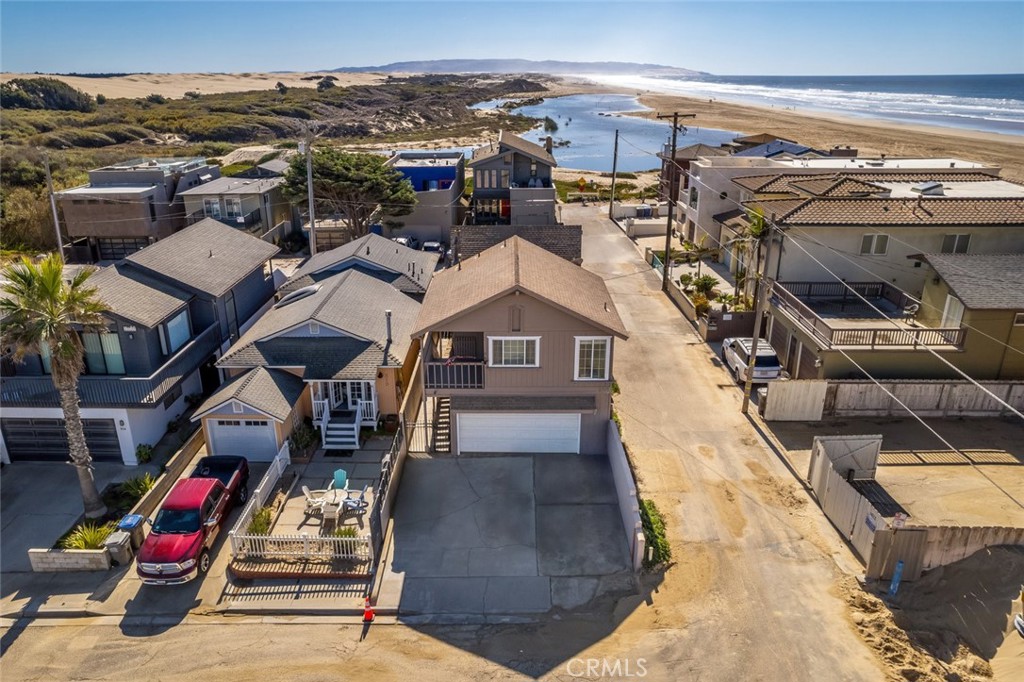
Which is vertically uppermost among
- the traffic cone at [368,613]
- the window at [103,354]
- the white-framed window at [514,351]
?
the white-framed window at [514,351]

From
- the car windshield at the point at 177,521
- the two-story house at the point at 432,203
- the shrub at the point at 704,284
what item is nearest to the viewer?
the car windshield at the point at 177,521

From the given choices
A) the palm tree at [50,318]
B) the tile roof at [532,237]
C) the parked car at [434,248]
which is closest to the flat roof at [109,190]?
the parked car at [434,248]

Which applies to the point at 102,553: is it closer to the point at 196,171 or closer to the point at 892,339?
the point at 892,339

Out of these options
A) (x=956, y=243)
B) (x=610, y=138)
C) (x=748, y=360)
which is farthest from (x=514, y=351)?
(x=610, y=138)

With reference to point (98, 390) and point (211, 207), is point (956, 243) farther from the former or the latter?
point (211, 207)

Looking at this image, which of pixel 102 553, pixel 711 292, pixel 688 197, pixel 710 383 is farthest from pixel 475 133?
pixel 102 553

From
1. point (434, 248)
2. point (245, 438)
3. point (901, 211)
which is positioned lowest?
point (245, 438)

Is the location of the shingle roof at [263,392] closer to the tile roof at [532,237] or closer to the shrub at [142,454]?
the shrub at [142,454]
